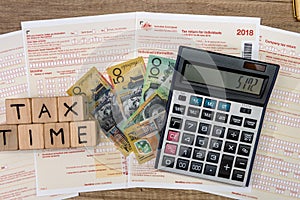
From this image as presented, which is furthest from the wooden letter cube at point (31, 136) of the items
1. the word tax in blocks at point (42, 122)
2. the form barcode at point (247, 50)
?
the form barcode at point (247, 50)

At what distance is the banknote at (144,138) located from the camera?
2.43ft

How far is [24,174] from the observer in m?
0.74

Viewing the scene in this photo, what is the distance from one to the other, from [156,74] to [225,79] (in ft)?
0.37

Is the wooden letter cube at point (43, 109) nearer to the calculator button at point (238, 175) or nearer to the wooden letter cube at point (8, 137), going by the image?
the wooden letter cube at point (8, 137)

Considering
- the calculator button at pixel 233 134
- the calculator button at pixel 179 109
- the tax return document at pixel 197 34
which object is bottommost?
the calculator button at pixel 233 134

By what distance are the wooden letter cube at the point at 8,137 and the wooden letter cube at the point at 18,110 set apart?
11 mm

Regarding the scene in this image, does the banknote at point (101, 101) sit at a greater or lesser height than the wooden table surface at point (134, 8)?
lesser

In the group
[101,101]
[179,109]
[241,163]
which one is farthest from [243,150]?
[101,101]

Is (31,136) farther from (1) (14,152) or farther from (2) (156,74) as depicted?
(2) (156,74)

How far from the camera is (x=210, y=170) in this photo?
0.72 metres

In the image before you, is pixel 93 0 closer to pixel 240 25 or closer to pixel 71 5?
pixel 71 5

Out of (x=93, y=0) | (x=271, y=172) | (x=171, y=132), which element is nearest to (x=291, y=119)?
(x=271, y=172)

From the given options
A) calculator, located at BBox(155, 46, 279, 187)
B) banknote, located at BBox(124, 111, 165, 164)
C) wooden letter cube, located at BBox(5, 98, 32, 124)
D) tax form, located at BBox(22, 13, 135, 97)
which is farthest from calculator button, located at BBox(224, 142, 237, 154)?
wooden letter cube, located at BBox(5, 98, 32, 124)

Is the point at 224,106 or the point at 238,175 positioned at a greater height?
the point at 224,106
